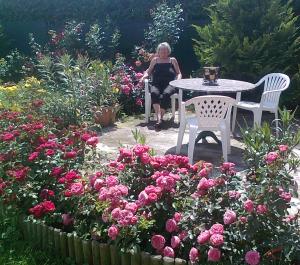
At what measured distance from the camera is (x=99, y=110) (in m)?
6.56

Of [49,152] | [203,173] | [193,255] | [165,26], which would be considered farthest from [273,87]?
[193,255]

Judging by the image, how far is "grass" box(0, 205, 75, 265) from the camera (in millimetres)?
2875

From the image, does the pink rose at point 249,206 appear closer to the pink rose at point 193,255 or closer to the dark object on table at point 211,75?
the pink rose at point 193,255

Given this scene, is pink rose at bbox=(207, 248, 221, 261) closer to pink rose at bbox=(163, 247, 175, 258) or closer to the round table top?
pink rose at bbox=(163, 247, 175, 258)

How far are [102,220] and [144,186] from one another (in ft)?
1.22

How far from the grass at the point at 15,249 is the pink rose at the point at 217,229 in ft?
3.33

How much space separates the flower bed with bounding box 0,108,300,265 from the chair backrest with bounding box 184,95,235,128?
5.59ft

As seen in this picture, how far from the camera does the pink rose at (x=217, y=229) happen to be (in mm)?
2320

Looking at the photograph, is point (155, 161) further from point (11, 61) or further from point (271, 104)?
point (11, 61)

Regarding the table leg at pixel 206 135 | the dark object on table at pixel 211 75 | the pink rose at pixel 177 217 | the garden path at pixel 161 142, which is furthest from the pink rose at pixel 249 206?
the dark object on table at pixel 211 75

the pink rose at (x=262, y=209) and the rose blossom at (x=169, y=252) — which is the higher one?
the pink rose at (x=262, y=209)

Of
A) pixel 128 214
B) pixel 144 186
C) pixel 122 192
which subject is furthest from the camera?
pixel 144 186

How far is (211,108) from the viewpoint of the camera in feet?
15.7

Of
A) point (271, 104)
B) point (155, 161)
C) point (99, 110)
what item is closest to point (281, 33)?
point (271, 104)
